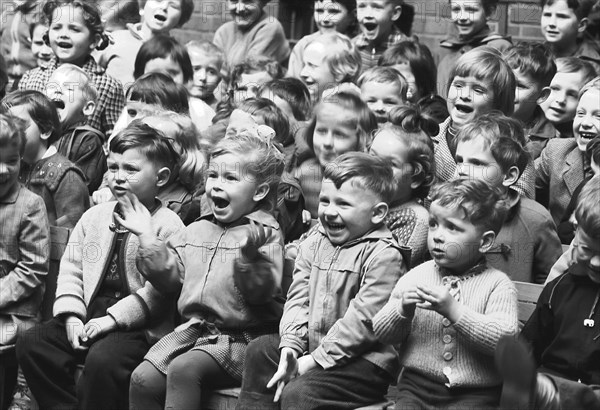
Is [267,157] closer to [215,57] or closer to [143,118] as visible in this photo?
[143,118]

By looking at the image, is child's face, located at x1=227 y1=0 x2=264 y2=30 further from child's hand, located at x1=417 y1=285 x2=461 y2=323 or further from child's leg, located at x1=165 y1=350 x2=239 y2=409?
child's hand, located at x1=417 y1=285 x2=461 y2=323

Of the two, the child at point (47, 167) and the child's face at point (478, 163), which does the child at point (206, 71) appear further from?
the child's face at point (478, 163)

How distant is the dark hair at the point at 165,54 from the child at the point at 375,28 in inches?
39.8

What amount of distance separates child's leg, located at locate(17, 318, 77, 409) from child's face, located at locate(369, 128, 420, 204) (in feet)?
4.82

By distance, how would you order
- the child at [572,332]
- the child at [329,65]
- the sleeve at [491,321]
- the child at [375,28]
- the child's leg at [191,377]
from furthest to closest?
the child at [375,28] < the child at [329,65] < the child's leg at [191,377] < the sleeve at [491,321] < the child at [572,332]

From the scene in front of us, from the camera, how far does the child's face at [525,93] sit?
5973 mm

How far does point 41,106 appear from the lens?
593 centimetres

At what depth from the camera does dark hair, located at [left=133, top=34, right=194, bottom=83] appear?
7.09 meters

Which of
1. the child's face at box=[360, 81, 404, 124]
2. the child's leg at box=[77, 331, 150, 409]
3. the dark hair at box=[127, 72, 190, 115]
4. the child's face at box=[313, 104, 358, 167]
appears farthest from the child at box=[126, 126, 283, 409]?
the dark hair at box=[127, 72, 190, 115]

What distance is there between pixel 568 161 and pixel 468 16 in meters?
1.88

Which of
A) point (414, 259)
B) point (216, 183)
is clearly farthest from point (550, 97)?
point (216, 183)

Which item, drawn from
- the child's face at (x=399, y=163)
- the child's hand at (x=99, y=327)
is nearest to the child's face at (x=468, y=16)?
the child's face at (x=399, y=163)

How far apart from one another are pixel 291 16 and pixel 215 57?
97.2 inches

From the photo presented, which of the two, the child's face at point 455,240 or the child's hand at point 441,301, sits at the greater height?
the child's face at point 455,240
